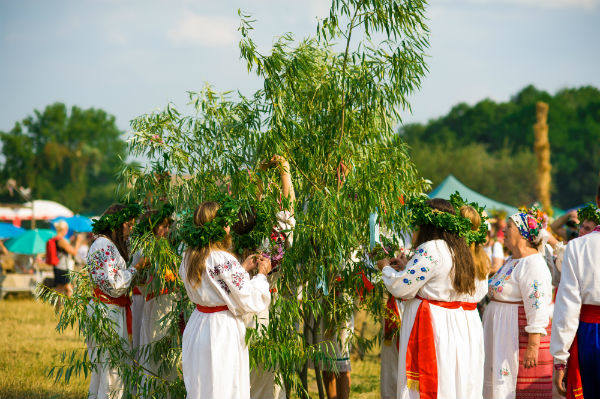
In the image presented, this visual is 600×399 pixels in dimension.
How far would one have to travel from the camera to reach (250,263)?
429 cm

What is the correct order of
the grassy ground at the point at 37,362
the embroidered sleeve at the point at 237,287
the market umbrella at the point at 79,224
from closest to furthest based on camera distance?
the embroidered sleeve at the point at 237,287, the grassy ground at the point at 37,362, the market umbrella at the point at 79,224

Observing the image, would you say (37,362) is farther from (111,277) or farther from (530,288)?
(530,288)

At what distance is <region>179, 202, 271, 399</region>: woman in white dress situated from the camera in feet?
13.0

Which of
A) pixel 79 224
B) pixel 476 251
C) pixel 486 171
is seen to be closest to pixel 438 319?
pixel 476 251

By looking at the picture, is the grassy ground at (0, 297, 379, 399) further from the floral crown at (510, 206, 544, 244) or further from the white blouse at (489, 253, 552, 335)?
the floral crown at (510, 206, 544, 244)

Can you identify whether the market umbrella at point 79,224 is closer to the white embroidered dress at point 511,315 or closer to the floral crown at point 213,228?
the floral crown at point 213,228

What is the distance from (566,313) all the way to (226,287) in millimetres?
2122

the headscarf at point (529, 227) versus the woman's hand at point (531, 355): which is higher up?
the headscarf at point (529, 227)

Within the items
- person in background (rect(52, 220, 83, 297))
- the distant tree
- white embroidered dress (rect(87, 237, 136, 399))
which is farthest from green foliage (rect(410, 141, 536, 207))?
white embroidered dress (rect(87, 237, 136, 399))

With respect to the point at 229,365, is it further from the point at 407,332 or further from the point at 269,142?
the point at 269,142

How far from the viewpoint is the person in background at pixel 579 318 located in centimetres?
371

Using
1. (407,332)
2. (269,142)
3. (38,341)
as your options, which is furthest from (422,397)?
(38,341)

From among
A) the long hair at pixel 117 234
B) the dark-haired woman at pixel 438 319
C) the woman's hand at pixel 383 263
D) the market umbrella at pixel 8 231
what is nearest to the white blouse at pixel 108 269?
the long hair at pixel 117 234

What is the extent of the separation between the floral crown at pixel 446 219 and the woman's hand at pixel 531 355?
986 millimetres
